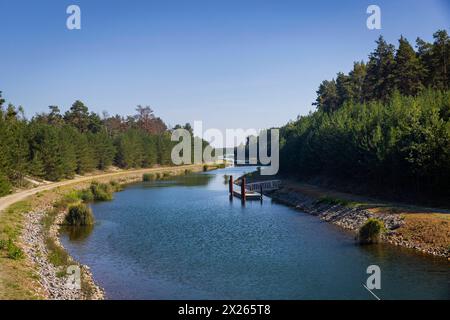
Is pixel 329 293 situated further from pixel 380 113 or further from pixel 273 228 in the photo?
pixel 380 113

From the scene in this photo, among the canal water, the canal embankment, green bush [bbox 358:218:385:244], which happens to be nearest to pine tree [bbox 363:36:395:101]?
the canal embankment

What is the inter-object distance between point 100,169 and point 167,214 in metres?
63.2

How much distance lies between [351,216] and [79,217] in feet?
95.8

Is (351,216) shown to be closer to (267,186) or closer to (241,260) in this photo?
(241,260)

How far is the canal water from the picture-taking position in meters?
25.7

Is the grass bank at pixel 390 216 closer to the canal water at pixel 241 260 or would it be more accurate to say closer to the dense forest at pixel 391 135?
the canal water at pixel 241 260

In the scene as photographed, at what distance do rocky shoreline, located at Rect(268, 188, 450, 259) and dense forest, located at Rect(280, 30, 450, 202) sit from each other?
266 inches

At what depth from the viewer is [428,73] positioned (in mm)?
77812

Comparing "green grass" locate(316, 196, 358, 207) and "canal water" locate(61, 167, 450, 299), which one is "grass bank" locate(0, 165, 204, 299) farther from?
"green grass" locate(316, 196, 358, 207)

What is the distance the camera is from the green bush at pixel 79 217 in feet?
153

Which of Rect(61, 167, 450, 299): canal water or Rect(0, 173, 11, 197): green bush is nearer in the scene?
Rect(61, 167, 450, 299): canal water

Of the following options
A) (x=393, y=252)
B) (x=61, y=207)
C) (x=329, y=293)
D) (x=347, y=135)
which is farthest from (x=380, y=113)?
(x=61, y=207)

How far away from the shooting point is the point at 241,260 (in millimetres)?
32875

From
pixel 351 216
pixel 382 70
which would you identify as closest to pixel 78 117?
pixel 382 70
